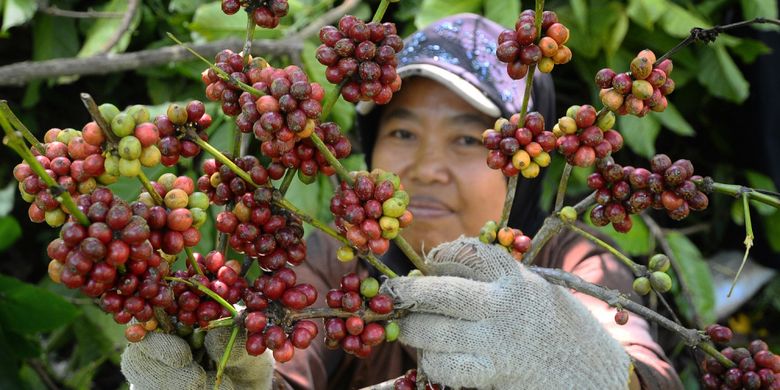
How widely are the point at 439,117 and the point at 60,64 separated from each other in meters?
1.08

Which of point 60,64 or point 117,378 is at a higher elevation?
point 60,64

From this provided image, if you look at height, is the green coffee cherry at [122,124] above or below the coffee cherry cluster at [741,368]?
above

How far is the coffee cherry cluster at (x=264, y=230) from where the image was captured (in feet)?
3.28

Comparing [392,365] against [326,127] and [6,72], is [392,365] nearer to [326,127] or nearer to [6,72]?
[326,127]

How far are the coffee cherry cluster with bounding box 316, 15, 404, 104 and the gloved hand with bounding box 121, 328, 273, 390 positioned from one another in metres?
0.40

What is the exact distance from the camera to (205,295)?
3.35 feet

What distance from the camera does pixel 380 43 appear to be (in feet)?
3.27

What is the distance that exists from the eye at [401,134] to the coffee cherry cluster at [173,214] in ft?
3.25

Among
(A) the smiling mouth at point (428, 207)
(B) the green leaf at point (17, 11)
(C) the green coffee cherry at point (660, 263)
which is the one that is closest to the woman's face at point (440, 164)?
(A) the smiling mouth at point (428, 207)

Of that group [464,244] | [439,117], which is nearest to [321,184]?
[439,117]

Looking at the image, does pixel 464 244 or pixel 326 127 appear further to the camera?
pixel 464 244

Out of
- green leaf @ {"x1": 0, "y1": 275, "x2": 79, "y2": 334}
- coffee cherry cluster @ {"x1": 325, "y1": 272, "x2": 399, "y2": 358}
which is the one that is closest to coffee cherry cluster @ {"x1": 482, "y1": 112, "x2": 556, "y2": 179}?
coffee cherry cluster @ {"x1": 325, "y1": 272, "x2": 399, "y2": 358}

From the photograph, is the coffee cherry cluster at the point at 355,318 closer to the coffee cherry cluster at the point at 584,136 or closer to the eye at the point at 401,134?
the coffee cherry cluster at the point at 584,136

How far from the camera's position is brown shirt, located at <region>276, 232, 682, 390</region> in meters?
1.70
